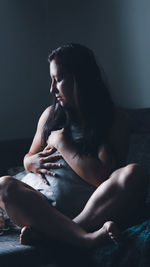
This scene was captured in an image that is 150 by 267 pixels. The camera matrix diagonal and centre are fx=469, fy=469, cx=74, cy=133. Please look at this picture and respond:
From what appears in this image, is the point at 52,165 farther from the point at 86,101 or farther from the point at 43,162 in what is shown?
the point at 86,101

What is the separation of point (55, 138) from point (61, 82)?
0.23 m

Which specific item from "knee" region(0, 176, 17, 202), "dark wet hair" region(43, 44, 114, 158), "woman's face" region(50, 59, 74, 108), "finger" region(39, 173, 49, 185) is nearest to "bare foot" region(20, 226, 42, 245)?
"knee" region(0, 176, 17, 202)

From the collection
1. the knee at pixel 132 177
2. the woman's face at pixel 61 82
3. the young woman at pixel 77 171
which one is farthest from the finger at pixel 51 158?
the knee at pixel 132 177

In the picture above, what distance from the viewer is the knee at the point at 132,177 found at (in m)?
1.56

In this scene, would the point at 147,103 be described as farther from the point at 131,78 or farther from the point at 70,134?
the point at 70,134

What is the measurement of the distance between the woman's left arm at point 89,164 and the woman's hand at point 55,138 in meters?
0.02

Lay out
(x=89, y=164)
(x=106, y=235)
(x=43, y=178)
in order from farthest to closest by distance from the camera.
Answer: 1. (x=43, y=178)
2. (x=89, y=164)
3. (x=106, y=235)

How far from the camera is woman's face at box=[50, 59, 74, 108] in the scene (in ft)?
5.73

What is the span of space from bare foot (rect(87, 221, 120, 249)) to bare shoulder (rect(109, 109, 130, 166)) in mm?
301

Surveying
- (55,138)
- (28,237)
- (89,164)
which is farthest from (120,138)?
(28,237)

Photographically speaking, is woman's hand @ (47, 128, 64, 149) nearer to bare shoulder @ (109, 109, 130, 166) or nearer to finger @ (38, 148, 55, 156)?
finger @ (38, 148, 55, 156)

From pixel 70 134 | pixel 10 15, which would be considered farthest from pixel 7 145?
pixel 10 15

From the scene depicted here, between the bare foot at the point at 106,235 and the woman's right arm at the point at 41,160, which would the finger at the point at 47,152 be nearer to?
the woman's right arm at the point at 41,160

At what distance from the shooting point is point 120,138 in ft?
5.75
